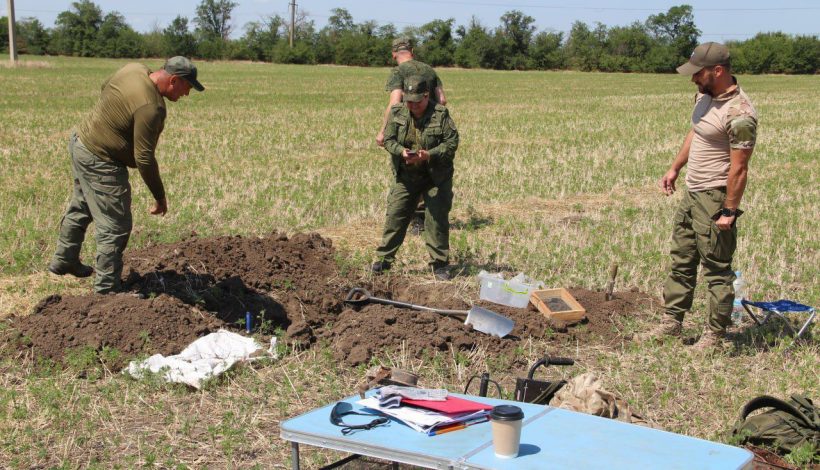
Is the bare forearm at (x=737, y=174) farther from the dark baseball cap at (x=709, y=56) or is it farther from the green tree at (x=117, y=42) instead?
the green tree at (x=117, y=42)

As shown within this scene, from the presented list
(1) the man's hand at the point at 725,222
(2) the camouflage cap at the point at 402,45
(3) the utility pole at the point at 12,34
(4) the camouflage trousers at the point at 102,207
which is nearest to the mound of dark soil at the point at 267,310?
(4) the camouflage trousers at the point at 102,207

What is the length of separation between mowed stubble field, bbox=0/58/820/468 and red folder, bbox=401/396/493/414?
1.32m

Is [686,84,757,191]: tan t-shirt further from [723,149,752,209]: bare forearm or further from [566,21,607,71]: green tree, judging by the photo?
[566,21,607,71]: green tree

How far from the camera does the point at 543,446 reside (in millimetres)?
3217

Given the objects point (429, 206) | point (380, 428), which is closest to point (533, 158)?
point (429, 206)

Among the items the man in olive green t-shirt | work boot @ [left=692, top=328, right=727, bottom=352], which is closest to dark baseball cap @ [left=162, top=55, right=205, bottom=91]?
the man in olive green t-shirt

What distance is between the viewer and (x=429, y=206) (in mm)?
8359

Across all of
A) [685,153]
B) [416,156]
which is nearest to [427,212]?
[416,156]

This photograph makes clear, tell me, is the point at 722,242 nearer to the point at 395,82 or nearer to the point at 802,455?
the point at 802,455

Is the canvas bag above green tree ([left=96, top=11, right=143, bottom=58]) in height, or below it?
below

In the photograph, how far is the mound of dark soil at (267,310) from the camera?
6352 millimetres

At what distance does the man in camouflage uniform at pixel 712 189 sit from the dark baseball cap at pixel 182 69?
11.6ft

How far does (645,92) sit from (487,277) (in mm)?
38932

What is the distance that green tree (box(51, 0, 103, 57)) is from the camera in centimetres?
9231
